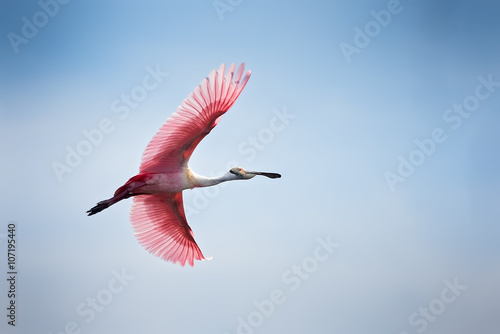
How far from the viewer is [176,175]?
7531 mm

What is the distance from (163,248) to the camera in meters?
8.17

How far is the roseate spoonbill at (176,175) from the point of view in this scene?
6934mm

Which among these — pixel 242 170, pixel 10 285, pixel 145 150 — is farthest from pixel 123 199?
pixel 10 285

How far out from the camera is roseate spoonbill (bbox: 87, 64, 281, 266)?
6934 mm

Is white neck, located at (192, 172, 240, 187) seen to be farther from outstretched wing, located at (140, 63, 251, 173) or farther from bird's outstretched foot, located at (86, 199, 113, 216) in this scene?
bird's outstretched foot, located at (86, 199, 113, 216)

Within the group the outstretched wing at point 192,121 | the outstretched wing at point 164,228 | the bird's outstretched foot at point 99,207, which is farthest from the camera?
the outstretched wing at point 164,228

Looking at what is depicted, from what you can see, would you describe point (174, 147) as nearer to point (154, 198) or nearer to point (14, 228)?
point (154, 198)

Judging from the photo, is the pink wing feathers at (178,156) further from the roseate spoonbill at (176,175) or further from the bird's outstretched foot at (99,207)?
the bird's outstretched foot at (99,207)

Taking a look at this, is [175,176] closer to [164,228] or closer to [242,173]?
[242,173]

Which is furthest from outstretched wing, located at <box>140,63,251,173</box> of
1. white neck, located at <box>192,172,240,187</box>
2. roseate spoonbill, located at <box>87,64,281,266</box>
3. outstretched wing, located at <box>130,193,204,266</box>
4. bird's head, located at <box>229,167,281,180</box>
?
outstretched wing, located at <box>130,193,204,266</box>

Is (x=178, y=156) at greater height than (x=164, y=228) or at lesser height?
greater

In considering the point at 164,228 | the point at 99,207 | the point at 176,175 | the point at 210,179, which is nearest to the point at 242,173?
the point at 210,179

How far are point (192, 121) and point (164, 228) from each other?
147 cm

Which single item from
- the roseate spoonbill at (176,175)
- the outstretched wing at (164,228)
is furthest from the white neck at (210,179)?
the outstretched wing at (164,228)
